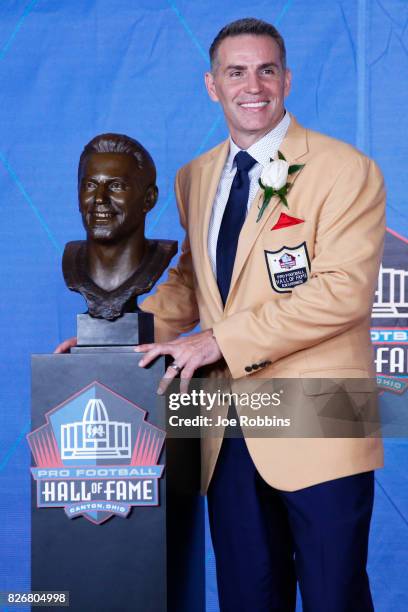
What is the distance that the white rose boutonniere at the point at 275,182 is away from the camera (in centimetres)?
231

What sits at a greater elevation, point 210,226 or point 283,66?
point 283,66

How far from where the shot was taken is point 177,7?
11.9ft

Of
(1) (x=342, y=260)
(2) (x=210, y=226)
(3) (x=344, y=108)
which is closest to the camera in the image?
(1) (x=342, y=260)

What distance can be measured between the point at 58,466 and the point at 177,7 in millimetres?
2053

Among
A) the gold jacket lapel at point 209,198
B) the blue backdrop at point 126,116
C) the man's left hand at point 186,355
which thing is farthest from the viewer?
the blue backdrop at point 126,116

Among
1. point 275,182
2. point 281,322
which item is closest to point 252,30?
point 275,182

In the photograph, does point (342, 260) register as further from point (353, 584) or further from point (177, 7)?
point (177, 7)

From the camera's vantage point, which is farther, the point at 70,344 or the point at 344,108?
the point at 344,108

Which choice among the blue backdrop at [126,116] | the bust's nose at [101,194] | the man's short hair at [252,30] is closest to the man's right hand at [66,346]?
the bust's nose at [101,194]

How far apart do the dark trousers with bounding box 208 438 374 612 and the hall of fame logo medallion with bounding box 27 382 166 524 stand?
244 mm

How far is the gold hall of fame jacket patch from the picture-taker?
2.32m

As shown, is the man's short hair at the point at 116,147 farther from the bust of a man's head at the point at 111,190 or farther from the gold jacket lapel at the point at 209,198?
the gold jacket lapel at the point at 209,198

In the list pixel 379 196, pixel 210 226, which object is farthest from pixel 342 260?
pixel 210 226

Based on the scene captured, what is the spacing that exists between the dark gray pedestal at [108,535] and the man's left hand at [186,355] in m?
0.04
